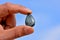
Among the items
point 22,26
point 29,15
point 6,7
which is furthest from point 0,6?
point 22,26

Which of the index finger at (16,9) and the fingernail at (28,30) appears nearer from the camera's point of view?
the fingernail at (28,30)

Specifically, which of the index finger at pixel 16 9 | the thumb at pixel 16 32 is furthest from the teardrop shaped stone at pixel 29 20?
the thumb at pixel 16 32

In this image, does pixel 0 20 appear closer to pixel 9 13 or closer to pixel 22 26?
pixel 9 13

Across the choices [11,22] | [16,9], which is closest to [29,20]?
[16,9]

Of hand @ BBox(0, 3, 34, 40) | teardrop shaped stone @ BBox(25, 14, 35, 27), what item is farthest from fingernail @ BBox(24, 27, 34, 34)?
teardrop shaped stone @ BBox(25, 14, 35, 27)

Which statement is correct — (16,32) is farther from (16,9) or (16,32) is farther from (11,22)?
(11,22)

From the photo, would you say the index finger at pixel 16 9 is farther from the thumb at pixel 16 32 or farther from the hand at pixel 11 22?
the thumb at pixel 16 32

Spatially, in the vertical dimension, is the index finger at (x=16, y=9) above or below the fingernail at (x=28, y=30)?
above

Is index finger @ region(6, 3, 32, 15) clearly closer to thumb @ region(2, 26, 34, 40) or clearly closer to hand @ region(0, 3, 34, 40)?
hand @ region(0, 3, 34, 40)
